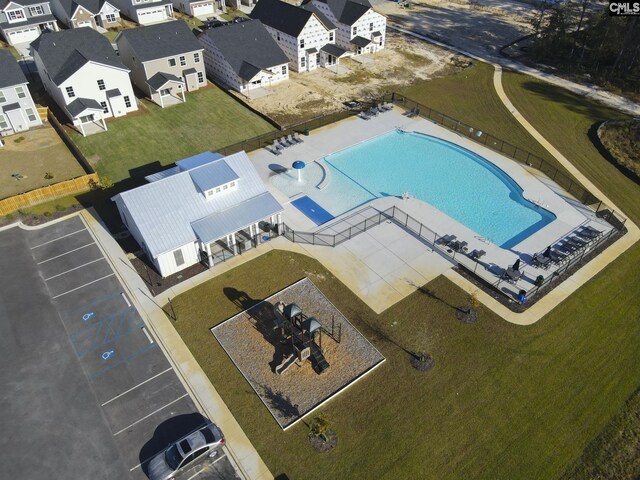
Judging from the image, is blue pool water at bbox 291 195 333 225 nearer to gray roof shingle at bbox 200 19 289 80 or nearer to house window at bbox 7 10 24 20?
gray roof shingle at bbox 200 19 289 80

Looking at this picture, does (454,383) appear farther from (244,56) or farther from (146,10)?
(146,10)

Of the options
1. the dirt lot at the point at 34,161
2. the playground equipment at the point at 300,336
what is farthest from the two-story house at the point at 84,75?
the playground equipment at the point at 300,336

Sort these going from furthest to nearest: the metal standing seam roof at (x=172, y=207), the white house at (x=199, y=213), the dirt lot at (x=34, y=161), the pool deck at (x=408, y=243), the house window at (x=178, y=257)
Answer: the dirt lot at (x=34, y=161) < the pool deck at (x=408, y=243) < the house window at (x=178, y=257) < the white house at (x=199, y=213) < the metal standing seam roof at (x=172, y=207)

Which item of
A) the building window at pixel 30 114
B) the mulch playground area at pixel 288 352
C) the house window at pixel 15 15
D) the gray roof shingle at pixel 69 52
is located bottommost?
the mulch playground area at pixel 288 352

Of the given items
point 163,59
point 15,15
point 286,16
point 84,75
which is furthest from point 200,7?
point 84,75

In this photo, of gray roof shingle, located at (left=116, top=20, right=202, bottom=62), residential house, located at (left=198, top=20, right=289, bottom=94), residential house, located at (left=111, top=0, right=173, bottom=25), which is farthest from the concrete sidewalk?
residential house, located at (left=111, top=0, right=173, bottom=25)

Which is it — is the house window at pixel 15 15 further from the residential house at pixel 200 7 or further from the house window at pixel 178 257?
the house window at pixel 178 257
